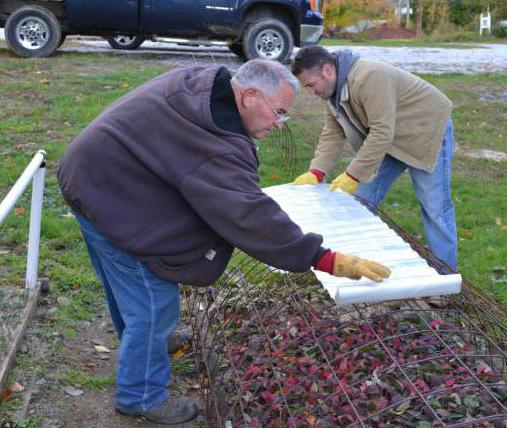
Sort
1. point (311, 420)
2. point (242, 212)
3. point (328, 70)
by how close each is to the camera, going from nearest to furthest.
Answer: point (242, 212)
point (311, 420)
point (328, 70)

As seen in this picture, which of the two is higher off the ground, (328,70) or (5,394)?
(328,70)

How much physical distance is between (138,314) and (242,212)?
713mm

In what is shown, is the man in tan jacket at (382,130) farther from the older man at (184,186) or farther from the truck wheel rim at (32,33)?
the truck wheel rim at (32,33)

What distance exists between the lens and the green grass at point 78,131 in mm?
4922

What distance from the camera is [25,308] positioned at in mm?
4062

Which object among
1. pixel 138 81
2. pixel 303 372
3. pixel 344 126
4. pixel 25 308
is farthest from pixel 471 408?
pixel 138 81

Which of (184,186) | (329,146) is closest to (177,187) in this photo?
(184,186)

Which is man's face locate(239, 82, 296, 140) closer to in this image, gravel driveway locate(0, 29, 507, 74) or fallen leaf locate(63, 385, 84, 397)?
fallen leaf locate(63, 385, 84, 397)

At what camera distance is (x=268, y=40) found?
1090cm

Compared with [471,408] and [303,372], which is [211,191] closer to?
[303,372]

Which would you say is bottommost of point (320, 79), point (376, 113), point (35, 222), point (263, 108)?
point (35, 222)

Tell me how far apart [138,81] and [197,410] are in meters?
6.41

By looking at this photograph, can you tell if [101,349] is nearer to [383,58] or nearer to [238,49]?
[238,49]

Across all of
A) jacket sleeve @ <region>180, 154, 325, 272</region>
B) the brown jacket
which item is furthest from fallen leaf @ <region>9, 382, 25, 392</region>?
jacket sleeve @ <region>180, 154, 325, 272</region>
